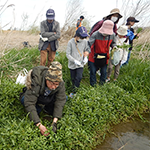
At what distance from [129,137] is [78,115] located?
38.3 inches

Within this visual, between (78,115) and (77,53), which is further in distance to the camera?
(77,53)

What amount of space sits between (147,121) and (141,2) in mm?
4787

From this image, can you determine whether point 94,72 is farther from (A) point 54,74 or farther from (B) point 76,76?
(A) point 54,74

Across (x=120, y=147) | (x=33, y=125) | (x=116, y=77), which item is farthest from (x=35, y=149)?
(x=116, y=77)

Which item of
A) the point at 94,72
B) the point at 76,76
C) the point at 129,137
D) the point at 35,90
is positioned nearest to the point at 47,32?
the point at 76,76

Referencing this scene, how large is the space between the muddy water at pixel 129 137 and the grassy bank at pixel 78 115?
0.12 m

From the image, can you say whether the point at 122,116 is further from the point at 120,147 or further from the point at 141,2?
the point at 141,2

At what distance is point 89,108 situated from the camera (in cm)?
287

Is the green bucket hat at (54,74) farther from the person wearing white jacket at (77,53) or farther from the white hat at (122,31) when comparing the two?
the white hat at (122,31)

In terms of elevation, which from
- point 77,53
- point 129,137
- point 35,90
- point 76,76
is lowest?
point 129,137

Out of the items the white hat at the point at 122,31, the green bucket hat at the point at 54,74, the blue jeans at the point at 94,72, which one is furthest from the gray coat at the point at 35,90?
the white hat at the point at 122,31

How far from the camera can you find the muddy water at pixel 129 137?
8.45 feet

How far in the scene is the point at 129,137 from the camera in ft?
9.16

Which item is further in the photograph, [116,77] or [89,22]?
[89,22]
